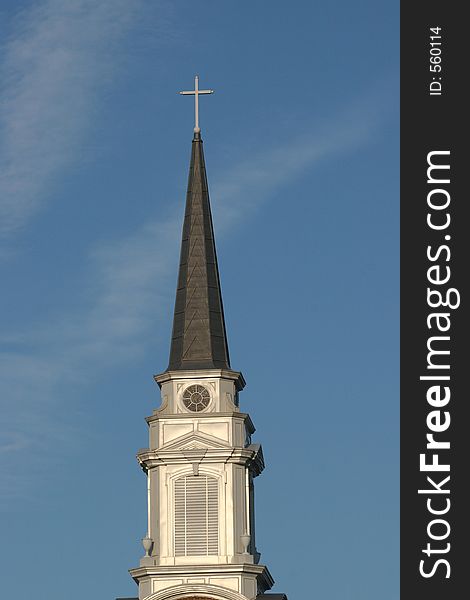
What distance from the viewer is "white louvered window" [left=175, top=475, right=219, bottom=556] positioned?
7700 cm

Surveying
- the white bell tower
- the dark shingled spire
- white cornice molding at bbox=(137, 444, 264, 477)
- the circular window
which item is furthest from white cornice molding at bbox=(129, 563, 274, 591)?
the dark shingled spire

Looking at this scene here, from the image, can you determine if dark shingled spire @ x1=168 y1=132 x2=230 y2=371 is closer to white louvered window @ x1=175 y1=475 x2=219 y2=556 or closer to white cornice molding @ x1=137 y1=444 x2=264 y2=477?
white cornice molding @ x1=137 y1=444 x2=264 y2=477

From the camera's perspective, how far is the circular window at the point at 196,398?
7888cm

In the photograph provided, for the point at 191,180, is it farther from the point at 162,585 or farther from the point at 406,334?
the point at 406,334

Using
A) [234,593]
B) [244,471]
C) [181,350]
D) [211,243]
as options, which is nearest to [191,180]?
[211,243]

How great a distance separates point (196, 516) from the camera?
77.5 metres

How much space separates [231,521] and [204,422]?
4.63 meters

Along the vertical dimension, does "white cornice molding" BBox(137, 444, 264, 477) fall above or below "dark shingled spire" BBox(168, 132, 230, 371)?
below

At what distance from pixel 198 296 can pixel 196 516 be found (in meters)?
10.4

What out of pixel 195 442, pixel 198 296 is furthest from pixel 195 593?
pixel 198 296

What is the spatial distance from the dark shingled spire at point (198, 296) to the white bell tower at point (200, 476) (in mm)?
46

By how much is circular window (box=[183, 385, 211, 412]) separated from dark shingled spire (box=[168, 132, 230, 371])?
39.5 inches

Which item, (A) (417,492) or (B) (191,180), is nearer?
(A) (417,492)

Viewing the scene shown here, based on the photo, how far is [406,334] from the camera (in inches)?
2330
